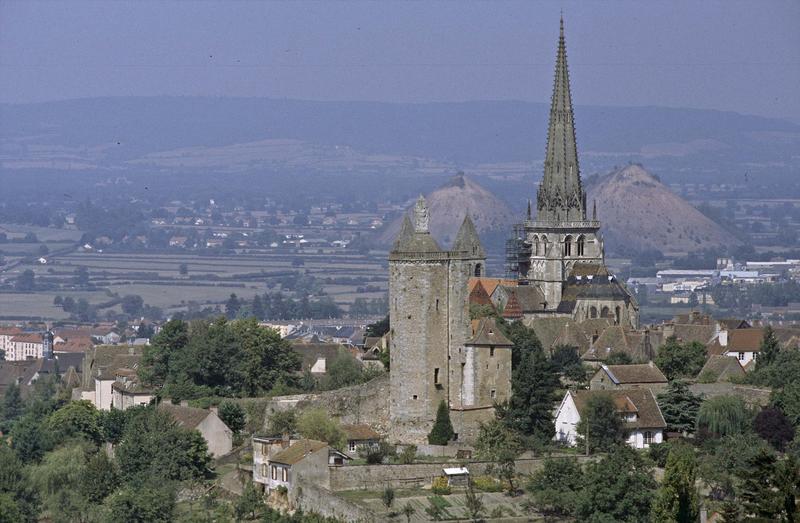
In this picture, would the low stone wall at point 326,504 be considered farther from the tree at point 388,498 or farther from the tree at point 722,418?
the tree at point 722,418

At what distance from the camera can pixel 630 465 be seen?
50.8 meters

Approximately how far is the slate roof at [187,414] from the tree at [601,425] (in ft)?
34.2

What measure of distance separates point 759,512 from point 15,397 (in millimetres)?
51471

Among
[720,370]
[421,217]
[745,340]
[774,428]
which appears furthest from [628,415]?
[745,340]

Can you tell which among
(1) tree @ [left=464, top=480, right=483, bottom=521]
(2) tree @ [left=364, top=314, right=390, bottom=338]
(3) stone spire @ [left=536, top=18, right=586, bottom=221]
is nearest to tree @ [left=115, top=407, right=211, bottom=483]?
(1) tree @ [left=464, top=480, right=483, bottom=521]

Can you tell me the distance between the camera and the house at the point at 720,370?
209ft

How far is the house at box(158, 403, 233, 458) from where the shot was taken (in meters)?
58.1

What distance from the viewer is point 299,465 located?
171 ft

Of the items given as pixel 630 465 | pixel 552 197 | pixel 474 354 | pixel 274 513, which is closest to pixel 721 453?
pixel 630 465

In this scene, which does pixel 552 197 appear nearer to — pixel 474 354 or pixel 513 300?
pixel 513 300

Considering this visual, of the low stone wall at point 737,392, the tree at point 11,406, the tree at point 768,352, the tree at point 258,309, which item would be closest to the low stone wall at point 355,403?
the low stone wall at point 737,392

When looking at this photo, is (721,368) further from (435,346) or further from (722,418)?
(435,346)

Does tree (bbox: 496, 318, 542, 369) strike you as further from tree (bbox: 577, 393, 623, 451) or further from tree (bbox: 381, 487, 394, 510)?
tree (bbox: 381, 487, 394, 510)

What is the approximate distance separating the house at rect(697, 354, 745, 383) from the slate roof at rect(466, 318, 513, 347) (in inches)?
314
